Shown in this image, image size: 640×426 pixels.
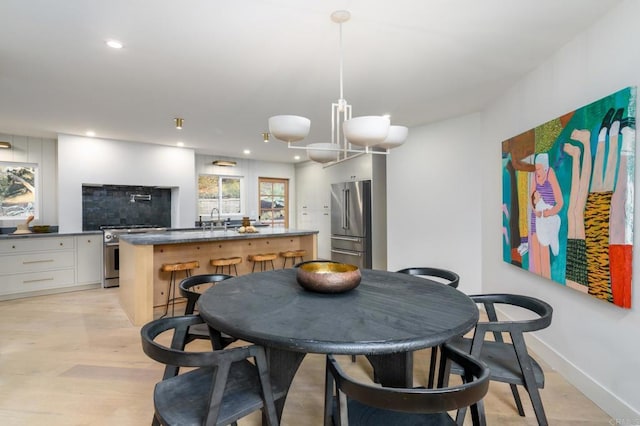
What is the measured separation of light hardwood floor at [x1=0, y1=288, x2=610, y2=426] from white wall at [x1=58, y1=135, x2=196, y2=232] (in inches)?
79.1

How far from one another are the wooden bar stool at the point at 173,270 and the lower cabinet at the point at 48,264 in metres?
2.01

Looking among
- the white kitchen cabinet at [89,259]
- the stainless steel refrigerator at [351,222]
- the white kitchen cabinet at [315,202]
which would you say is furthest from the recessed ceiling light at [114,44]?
the white kitchen cabinet at [315,202]

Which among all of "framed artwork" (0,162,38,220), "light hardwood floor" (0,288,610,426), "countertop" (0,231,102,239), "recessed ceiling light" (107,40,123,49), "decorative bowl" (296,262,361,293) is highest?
"recessed ceiling light" (107,40,123,49)

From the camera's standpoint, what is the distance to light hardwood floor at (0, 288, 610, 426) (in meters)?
1.90

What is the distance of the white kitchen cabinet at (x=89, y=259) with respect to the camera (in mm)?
4828

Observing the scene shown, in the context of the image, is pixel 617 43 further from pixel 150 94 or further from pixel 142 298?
pixel 142 298

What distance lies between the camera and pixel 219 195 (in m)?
6.82

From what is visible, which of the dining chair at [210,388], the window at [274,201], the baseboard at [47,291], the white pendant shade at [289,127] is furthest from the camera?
the window at [274,201]

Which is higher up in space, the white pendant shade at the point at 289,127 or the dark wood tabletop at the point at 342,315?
the white pendant shade at the point at 289,127

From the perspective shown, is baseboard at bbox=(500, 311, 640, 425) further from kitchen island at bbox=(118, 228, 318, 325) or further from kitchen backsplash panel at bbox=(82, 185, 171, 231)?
kitchen backsplash panel at bbox=(82, 185, 171, 231)

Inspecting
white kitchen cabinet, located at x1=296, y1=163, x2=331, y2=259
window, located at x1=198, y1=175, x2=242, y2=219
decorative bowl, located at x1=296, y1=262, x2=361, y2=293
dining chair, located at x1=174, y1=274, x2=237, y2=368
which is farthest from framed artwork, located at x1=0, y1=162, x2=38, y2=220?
decorative bowl, located at x1=296, y1=262, x2=361, y2=293

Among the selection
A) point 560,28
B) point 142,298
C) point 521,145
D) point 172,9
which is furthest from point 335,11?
point 142,298

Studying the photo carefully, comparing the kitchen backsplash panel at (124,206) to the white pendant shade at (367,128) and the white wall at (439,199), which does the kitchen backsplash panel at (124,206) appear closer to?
the white wall at (439,199)

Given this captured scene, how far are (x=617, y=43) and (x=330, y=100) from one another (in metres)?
2.19
